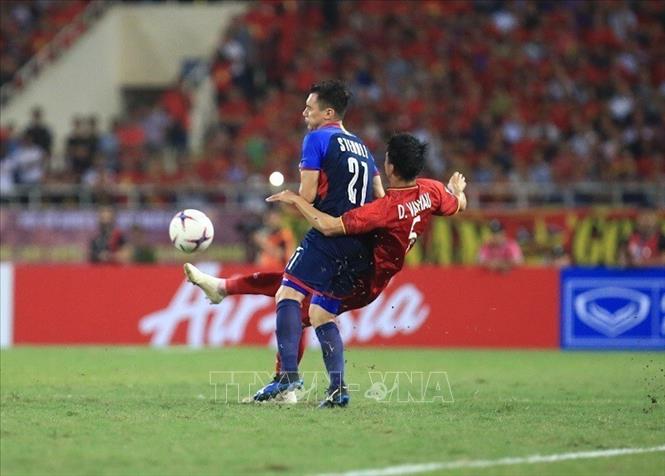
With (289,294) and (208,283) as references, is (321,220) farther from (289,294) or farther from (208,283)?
(208,283)

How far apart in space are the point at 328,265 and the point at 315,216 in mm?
442

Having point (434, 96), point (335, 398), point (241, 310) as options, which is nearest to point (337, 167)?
point (335, 398)

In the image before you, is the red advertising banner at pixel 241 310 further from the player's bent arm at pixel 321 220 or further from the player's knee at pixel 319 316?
the player's bent arm at pixel 321 220

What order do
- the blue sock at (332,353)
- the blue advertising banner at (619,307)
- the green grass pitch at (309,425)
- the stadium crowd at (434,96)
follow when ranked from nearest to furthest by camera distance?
the green grass pitch at (309,425), the blue sock at (332,353), the blue advertising banner at (619,307), the stadium crowd at (434,96)

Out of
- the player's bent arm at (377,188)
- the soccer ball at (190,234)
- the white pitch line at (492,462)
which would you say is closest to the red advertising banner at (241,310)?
the soccer ball at (190,234)

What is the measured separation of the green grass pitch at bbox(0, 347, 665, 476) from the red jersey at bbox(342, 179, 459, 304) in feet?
3.73

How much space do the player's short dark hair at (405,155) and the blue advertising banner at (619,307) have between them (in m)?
11.2

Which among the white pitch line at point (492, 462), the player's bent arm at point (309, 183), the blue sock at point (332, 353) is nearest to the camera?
the white pitch line at point (492, 462)

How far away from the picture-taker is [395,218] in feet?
33.1

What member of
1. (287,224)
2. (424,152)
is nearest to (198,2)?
(287,224)

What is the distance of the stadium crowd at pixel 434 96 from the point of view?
2592 cm

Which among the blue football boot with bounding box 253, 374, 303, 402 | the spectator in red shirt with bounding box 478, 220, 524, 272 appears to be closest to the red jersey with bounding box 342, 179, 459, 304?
the blue football boot with bounding box 253, 374, 303, 402

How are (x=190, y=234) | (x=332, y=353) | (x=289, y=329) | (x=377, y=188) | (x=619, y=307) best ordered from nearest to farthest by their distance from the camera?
(x=332, y=353) < (x=289, y=329) < (x=377, y=188) < (x=190, y=234) < (x=619, y=307)

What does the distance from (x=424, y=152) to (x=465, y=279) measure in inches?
434
